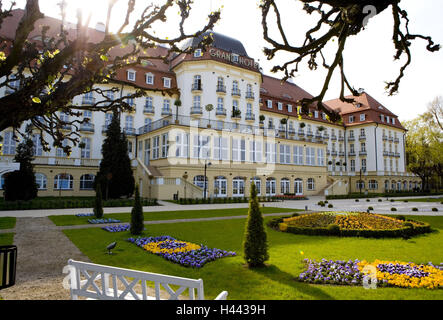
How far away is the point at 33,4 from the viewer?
3934mm

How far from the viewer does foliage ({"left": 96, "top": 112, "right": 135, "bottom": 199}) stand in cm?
2803

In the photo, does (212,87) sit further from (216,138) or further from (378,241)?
(378,241)

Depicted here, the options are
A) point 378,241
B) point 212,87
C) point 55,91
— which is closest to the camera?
point 55,91

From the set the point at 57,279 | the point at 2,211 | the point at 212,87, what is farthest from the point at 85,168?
the point at 57,279

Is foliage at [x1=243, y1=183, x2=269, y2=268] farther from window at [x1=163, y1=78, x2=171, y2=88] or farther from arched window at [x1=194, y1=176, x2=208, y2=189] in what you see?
window at [x1=163, y1=78, x2=171, y2=88]

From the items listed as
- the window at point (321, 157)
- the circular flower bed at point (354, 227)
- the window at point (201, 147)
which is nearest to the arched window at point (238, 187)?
the window at point (201, 147)

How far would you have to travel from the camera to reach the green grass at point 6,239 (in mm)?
9869

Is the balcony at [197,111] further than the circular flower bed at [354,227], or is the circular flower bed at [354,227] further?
the balcony at [197,111]

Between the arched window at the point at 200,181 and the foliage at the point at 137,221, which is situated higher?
the arched window at the point at 200,181

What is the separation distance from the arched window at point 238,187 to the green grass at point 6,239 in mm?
24791

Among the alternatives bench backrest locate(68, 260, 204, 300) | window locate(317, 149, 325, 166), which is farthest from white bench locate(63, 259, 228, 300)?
window locate(317, 149, 325, 166)

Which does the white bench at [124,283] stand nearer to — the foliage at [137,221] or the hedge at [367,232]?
the foliage at [137,221]

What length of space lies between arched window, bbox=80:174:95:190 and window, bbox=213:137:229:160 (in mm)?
14634
